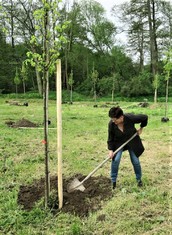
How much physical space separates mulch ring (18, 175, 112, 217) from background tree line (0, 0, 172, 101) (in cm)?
2297

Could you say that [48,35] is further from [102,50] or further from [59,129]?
[102,50]

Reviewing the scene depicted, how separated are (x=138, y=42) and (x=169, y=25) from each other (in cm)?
439

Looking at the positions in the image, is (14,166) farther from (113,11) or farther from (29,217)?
(113,11)

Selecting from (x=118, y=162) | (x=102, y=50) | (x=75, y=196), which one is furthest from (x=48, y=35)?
(x=102, y=50)

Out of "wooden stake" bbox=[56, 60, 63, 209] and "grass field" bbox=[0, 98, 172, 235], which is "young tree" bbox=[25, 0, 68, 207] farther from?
"grass field" bbox=[0, 98, 172, 235]

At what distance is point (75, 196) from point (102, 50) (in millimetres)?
37825

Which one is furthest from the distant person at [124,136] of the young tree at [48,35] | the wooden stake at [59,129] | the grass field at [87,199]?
the young tree at [48,35]

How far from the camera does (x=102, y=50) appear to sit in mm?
40906

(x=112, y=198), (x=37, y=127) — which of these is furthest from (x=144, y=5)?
(x=112, y=198)

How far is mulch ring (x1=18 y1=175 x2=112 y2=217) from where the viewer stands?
4.52m

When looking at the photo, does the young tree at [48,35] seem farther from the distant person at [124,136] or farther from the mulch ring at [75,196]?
the mulch ring at [75,196]

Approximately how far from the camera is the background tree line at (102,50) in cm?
3219

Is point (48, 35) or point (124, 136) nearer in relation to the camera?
point (48, 35)

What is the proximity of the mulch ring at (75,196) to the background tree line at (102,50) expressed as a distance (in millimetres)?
22970
